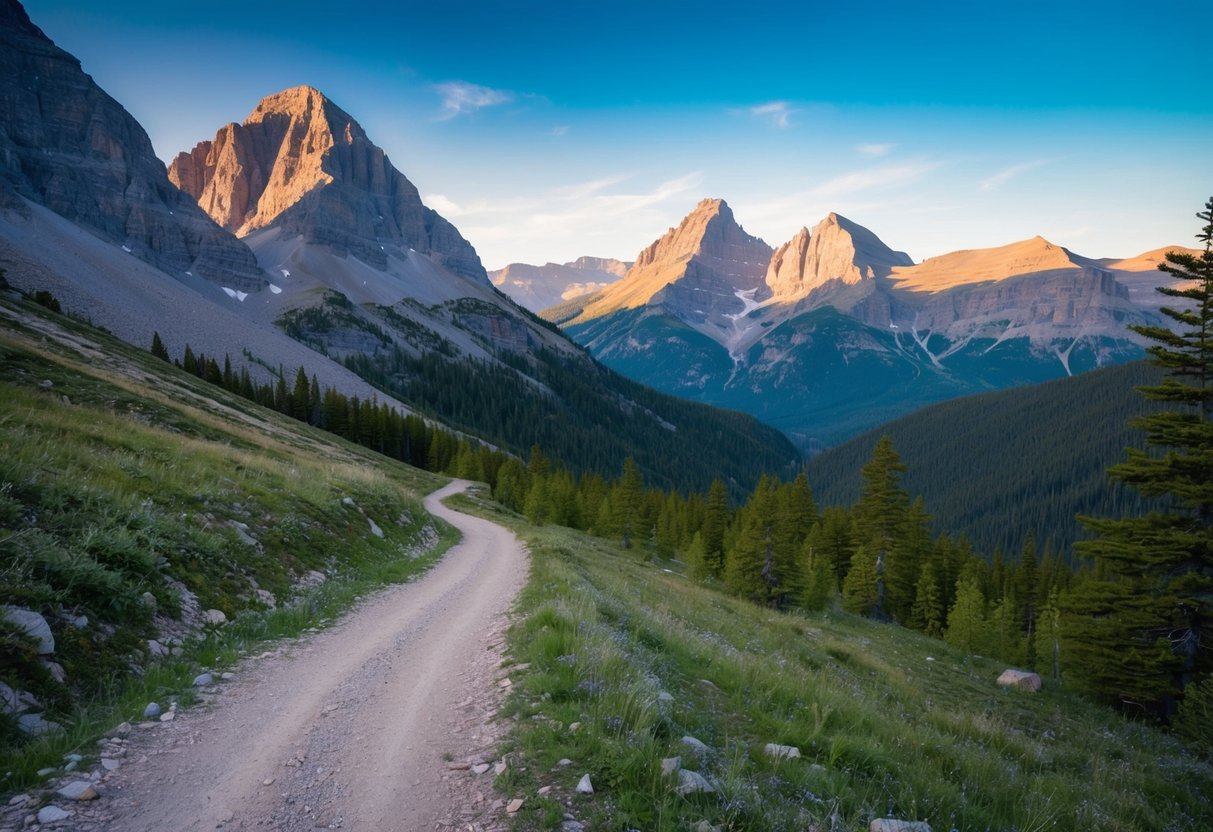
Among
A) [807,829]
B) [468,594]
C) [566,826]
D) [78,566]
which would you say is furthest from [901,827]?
[468,594]

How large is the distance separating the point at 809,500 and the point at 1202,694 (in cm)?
4020

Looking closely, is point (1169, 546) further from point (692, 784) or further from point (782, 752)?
point (692, 784)

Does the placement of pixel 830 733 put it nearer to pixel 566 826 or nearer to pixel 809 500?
pixel 566 826

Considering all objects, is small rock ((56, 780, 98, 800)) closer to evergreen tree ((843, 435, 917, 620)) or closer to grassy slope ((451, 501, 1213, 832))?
grassy slope ((451, 501, 1213, 832))

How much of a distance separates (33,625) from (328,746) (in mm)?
3909

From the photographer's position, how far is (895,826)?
201 inches

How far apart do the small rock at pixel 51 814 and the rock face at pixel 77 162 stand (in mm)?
225506

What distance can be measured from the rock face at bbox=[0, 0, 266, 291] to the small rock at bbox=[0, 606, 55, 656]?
729ft

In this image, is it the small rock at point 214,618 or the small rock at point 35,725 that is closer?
the small rock at point 35,725

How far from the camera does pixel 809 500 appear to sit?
5456cm

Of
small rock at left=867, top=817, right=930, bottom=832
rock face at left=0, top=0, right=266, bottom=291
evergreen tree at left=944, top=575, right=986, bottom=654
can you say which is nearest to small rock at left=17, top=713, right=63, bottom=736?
small rock at left=867, top=817, right=930, bottom=832

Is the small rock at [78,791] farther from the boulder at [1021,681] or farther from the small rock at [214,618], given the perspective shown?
the boulder at [1021,681]

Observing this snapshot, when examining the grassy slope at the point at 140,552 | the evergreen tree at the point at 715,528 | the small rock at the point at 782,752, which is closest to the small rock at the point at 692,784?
the small rock at the point at 782,752

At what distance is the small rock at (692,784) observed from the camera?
5129 millimetres
